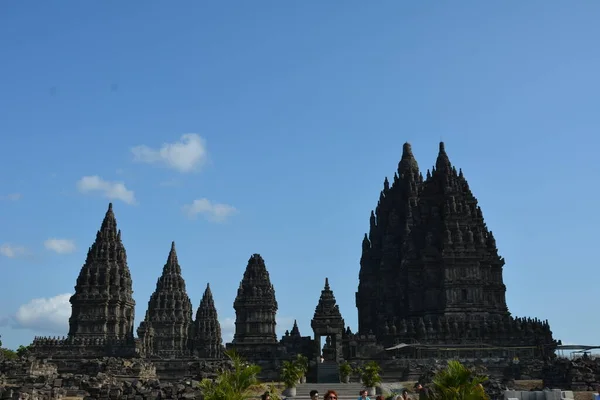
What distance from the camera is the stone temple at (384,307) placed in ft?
206

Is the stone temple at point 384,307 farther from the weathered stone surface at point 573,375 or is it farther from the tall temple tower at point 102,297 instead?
the weathered stone surface at point 573,375

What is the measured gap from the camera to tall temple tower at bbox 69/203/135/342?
297 feet

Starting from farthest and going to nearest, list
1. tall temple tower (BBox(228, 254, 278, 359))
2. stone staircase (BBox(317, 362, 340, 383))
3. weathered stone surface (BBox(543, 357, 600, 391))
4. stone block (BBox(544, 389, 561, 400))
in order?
tall temple tower (BBox(228, 254, 278, 359)) → stone staircase (BBox(317, 362, 340, 383)) → weathered stone surface (BBox(543, 357, 600, 391)) → stone block (BBox(544, 389, 561, 400))

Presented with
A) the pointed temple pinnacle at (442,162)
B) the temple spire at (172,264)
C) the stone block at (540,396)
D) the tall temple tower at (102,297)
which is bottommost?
the stone block at (540,396)

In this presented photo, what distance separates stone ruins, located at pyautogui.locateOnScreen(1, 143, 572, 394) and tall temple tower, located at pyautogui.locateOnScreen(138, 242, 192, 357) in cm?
16

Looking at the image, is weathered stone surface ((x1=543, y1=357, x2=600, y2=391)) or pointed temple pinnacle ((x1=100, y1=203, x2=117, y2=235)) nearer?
weathered stone surface ((x1=543, y1=357, x2=600, y2=391))

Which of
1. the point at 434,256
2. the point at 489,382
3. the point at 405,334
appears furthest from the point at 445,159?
the point at 489,382

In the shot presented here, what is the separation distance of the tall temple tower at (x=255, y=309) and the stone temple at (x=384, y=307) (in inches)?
5.6

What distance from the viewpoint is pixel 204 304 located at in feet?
390

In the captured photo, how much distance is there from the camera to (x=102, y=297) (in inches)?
3595

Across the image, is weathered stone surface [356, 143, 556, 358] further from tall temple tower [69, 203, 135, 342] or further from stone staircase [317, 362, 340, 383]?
tall temple tower [69, 203, 135, 342]

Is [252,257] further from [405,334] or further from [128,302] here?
[405,334]

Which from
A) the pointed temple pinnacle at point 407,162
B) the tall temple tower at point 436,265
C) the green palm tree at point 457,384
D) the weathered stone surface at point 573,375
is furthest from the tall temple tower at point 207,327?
the green palm tree at point 457,384

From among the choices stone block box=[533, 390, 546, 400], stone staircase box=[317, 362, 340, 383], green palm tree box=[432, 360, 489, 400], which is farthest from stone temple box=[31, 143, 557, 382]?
green palm tree box=[432, 360, 489, 400]
